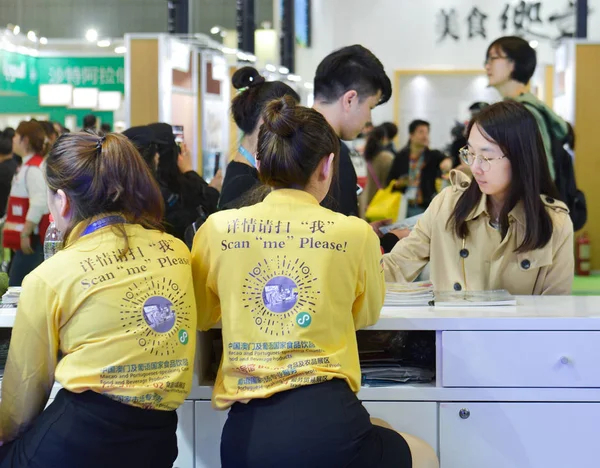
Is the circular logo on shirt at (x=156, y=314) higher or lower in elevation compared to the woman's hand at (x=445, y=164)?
lower

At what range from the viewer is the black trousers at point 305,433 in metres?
2.02

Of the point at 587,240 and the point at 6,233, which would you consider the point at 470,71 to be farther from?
the point at 6,233

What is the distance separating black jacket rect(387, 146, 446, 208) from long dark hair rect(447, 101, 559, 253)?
15.5 feet

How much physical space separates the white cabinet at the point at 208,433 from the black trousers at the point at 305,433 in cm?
48

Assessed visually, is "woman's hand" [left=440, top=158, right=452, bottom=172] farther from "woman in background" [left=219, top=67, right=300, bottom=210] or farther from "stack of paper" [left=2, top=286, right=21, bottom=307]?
"stack of paper" [left=2, top=286, right=21, bottom=307]

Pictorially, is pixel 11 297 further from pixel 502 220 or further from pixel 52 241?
pixel 502 220

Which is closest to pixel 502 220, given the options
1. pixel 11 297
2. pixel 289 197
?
pixel 289 197

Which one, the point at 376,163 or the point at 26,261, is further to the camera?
the point at 376,163

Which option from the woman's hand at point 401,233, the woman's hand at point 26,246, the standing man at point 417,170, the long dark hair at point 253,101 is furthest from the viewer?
the standing man at point 417,170

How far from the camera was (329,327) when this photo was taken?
2123 mm

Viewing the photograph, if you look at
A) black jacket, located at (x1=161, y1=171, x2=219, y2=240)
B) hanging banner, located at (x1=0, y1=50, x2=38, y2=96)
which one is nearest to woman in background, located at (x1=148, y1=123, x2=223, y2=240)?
black jacket, located at (x1=161, y1=171, x2=219, y2=240)

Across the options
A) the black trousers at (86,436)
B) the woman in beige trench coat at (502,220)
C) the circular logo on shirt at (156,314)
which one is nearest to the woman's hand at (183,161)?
the woman in beige trench coat at (502,220)

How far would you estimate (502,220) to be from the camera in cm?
304

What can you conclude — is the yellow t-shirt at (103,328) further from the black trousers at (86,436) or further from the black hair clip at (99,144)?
the black hair clip at (99,144)
